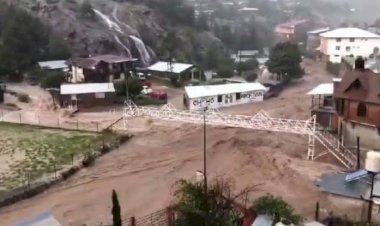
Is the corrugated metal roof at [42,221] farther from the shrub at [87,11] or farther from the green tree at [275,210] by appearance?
the shrub at [87,11]

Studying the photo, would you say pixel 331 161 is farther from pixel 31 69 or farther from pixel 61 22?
pixel 61 22

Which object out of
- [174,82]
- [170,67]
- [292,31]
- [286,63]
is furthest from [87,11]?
[292,31]

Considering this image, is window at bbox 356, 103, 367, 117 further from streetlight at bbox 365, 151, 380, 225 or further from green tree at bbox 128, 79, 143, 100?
green tree at bbox 128, 79, 143, 100

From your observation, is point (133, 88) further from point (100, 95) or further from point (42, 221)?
point (42, 221)

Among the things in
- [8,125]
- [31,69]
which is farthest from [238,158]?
[31,69]

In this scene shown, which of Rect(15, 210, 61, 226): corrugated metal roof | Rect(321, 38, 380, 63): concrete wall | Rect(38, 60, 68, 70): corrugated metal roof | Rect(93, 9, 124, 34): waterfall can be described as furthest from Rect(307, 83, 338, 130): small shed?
Rect(93, 9, 124, 34): waterfall

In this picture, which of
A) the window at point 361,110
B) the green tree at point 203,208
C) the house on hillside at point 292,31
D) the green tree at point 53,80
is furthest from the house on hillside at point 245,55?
the green tree at point 203,208
